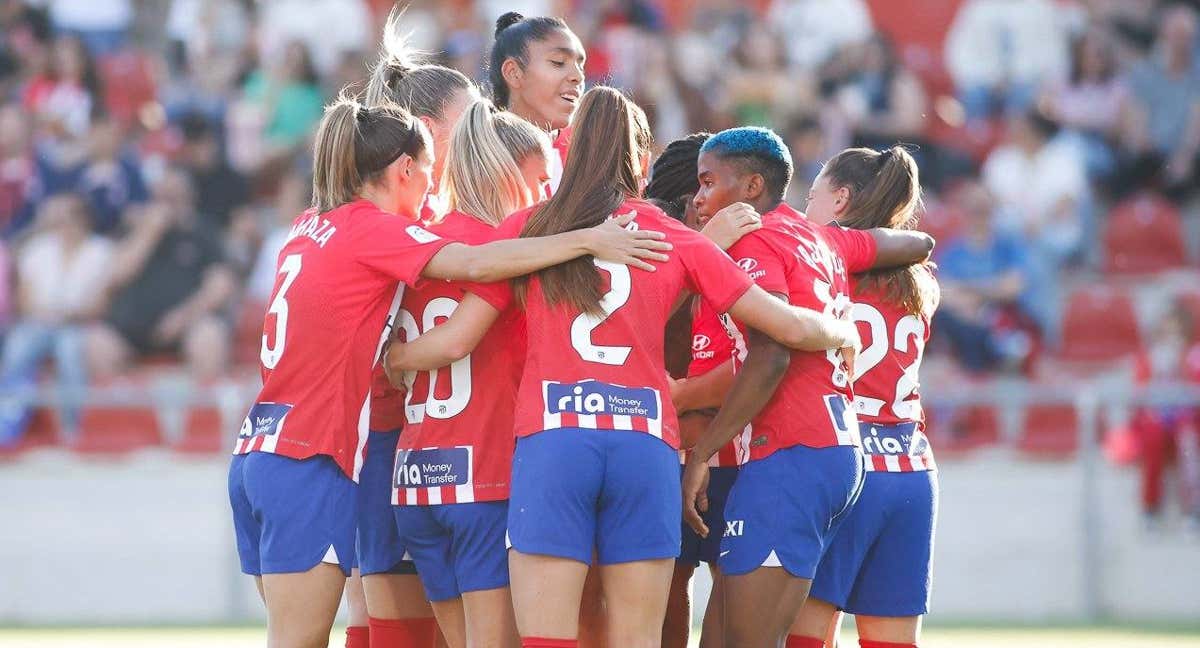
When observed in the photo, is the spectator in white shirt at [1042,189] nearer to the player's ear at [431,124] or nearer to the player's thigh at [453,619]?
the player's ear at [431,124]

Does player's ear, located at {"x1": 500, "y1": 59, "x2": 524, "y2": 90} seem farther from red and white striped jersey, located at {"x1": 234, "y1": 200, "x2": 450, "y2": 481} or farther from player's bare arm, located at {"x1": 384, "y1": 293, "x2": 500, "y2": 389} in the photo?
player's bare arm, located at {"x1": 384, "y1": 293, "x2": 500, "y2": 389}

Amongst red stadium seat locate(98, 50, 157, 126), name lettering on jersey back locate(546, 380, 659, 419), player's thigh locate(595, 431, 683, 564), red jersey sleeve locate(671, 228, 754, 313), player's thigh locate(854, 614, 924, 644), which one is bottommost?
player's thigh locate(854, 614, 924, 644)

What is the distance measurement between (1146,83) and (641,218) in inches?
417

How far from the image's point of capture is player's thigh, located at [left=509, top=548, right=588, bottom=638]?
5090mm

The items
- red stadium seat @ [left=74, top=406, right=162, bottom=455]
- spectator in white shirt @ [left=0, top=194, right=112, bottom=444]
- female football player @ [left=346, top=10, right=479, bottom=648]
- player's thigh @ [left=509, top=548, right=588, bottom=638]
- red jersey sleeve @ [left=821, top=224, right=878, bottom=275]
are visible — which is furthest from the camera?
spectator in white shirt @ [left=0, top=194, right=112, bottom=444]

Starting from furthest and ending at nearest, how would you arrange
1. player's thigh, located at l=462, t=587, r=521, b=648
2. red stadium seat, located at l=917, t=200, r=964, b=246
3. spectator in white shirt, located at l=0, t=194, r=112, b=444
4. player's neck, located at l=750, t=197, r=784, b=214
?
red stadium seat, located at l=917, t=200, r=964, b=246
spectator in white shirt, located at l=0, t=194, r=112, b=444
player's neck, located at l=750, t=197, r=784, b=214
player's thigh, located at l=462, t=587, r=521, b=648

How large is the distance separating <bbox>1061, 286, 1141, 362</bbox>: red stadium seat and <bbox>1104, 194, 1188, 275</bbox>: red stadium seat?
625mm

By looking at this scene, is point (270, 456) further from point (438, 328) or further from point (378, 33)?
point (378, 33)

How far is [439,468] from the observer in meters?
5.58

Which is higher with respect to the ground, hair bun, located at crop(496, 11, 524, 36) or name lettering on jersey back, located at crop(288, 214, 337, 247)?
hair bun, located at crop(496, 11, 524, 36)

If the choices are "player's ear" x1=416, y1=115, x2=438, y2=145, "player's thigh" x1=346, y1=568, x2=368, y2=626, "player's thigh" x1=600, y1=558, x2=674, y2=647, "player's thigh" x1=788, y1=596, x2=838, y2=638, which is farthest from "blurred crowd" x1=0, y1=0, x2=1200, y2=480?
"player's thigh" x1=600, y1=558, x2=674, y2=647

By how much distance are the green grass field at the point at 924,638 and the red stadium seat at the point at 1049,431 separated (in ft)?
4.28

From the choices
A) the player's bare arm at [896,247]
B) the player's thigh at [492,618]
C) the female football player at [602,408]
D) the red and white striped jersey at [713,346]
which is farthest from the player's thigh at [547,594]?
the player's bare arm at [896,247]

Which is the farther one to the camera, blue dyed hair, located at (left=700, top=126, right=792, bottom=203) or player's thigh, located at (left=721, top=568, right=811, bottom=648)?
blue dyed hair, located at (left=700, top=126, right=792, bottom=203)
